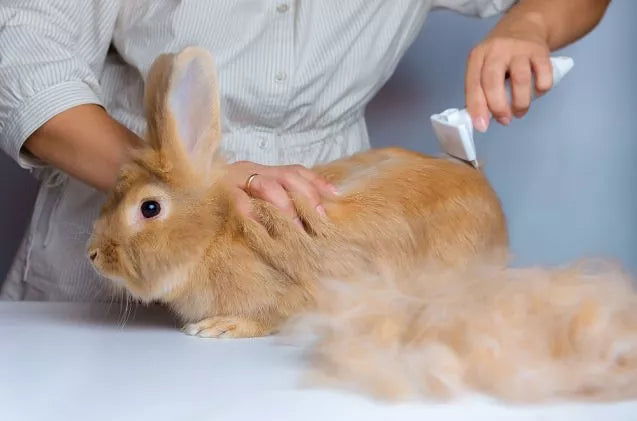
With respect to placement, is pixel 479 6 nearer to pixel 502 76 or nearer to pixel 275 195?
pixel 502 76

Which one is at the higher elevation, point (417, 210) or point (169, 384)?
point (417, 210)

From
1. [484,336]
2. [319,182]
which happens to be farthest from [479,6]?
[484,336]

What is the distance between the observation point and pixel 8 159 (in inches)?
80.0

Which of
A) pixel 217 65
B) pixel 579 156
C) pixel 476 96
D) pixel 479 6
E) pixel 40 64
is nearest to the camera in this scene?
pixel 476 96

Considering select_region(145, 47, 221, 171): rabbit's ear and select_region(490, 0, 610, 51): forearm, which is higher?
select_region(490, 0, 610, 51): forearm

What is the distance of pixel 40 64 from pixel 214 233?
1.37ft

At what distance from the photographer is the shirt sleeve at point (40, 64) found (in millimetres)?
1271

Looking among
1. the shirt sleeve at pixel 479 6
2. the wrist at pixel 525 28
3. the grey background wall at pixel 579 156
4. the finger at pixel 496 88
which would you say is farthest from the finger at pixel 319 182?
the grey background wall at pixel 579 156

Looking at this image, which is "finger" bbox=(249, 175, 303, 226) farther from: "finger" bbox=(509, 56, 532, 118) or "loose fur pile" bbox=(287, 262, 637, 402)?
"finger" bbox=(509, 56, 532, 118)

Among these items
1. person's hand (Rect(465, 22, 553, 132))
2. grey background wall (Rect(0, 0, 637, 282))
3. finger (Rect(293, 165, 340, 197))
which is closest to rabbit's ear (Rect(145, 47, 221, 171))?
finger (Rect(293, 165, 340, 197))

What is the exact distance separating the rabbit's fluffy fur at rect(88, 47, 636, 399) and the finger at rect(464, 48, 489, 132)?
0.08m

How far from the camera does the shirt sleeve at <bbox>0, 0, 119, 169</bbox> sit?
1.27m

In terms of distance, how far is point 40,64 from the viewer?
129 cm

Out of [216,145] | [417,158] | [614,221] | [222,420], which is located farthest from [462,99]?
[222,420]
